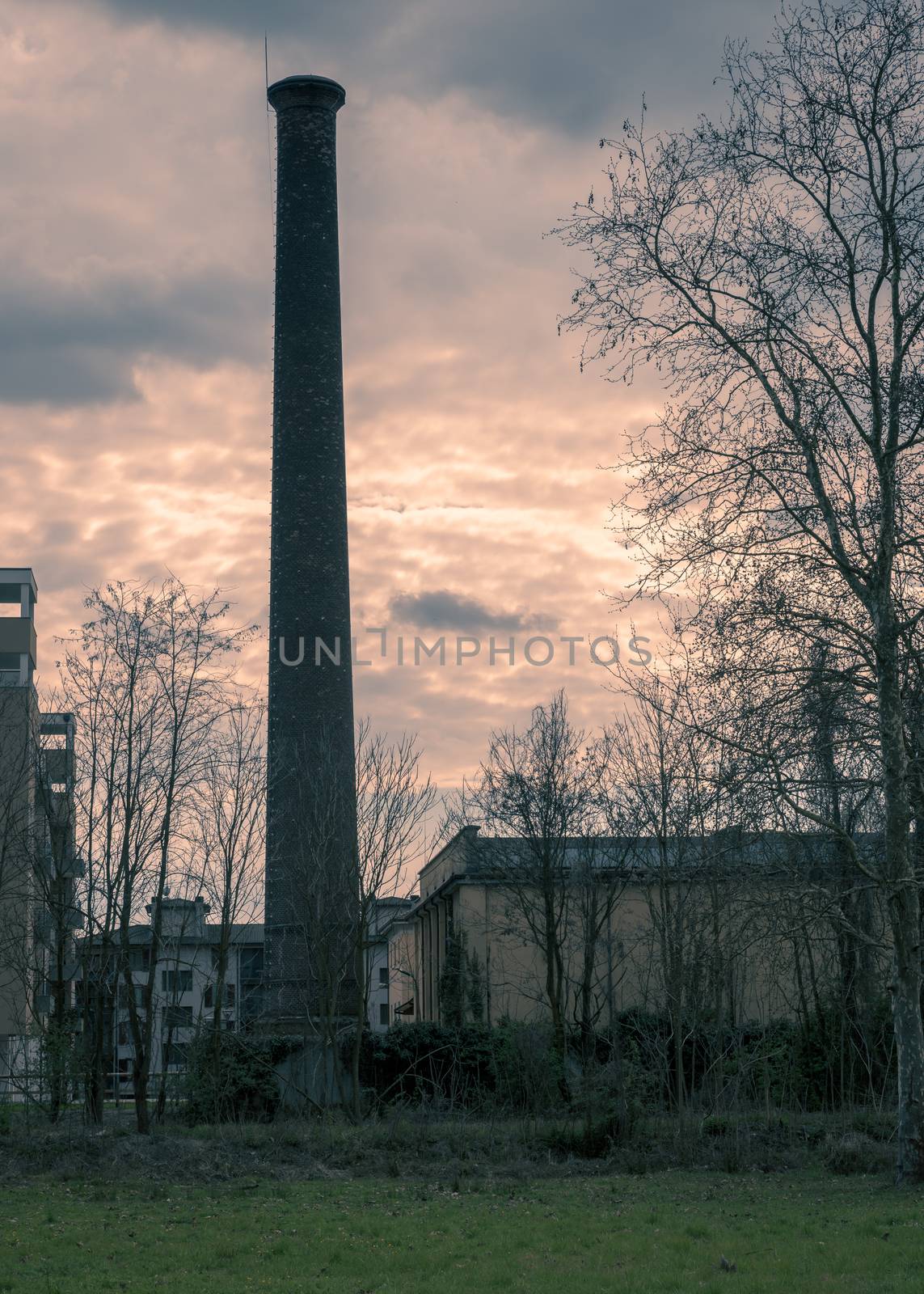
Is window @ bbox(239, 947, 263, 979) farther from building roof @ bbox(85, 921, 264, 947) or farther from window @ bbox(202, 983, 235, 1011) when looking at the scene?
building roof @ bbox(85, 921, 264, 947)

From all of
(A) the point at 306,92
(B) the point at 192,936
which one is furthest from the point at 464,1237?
(A) the point at 306,92

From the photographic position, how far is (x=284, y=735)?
32375 mm

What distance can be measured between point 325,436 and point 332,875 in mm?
12098

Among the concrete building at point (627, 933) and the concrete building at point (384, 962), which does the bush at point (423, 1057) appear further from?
the concrete building at point (627, 933)

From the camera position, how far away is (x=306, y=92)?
117 ft

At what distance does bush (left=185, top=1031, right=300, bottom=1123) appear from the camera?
→ 79.6 ft

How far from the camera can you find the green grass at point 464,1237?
33.9ft

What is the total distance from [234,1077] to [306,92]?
84.7 feet

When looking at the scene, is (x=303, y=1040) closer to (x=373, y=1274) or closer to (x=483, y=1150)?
(x=483, y=1150)

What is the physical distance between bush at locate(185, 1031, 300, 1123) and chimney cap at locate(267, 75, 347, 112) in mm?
24733

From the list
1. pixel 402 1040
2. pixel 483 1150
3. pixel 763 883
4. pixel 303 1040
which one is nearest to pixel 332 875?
pixel 303 1040

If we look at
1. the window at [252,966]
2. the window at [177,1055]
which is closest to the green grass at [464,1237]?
the window at [177,1055]

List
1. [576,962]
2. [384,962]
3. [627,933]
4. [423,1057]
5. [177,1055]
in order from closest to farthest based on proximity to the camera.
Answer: [177,1055]
[423,1057]
[576,962]
[627,933]
[384,962]

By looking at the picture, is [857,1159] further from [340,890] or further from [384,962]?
[384,962]
